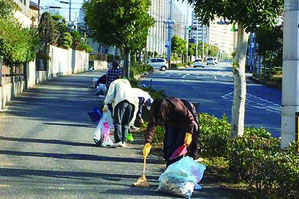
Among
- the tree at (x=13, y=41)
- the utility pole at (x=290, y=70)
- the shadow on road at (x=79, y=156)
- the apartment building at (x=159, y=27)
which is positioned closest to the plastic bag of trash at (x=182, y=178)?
the utility pole at (x=290, y=70)

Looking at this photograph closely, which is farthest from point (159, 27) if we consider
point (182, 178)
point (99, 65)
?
point (182, 178)

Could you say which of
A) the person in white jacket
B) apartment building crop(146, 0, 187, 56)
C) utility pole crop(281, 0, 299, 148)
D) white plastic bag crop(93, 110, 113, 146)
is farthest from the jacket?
apartment building crop(146, 0, 187, 56)

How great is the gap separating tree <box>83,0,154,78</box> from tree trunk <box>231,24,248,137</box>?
1340 cm

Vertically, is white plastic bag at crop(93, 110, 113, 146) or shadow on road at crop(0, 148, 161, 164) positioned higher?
white plastic bag at crop(93, 110, 113, 146)

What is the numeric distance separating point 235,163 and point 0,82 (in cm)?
1179

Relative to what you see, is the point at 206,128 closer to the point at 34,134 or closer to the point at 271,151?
the point at 271,151

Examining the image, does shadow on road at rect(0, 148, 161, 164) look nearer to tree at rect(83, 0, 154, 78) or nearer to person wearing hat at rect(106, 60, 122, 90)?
person wearing hat at rect(106, 60, 122, 90)

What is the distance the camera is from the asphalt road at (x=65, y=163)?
24.6 ft

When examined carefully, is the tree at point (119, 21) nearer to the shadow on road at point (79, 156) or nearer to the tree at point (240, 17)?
the shadow on road at point (79, 156)

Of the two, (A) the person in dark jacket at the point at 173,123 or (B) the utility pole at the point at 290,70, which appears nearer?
(A) the person in dark jacket at the point at 173,123

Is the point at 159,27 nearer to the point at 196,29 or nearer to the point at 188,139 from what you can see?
the point at 196,29

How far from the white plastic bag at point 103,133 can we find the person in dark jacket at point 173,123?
3.32 meters

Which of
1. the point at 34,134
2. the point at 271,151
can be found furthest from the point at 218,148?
the point at 34,134

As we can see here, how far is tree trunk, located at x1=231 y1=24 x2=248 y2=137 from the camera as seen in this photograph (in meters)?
9.62
